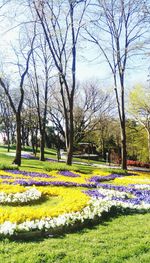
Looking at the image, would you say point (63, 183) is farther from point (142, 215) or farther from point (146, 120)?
point (146, 120)

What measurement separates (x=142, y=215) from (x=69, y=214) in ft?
7.49

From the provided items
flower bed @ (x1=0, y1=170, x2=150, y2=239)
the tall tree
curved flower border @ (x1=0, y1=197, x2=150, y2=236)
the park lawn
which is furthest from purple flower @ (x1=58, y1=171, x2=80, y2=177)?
the tall tree

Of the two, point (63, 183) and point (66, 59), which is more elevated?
point (66, 59)

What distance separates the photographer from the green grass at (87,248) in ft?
18.0

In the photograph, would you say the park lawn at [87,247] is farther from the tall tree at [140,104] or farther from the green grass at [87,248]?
the tall tree at [140,104]

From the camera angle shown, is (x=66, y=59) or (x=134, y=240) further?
(x=66, y=59)

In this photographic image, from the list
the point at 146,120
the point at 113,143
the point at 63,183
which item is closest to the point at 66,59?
the point at 63,183

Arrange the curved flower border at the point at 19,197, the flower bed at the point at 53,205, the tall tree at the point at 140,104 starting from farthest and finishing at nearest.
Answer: the tall tree at the point at 140,104 → the curved flower border at the point at 19,197 → the flower bed at the point at 53,205

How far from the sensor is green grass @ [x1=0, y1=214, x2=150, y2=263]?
18.0 ft

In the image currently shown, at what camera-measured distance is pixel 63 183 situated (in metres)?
14.7

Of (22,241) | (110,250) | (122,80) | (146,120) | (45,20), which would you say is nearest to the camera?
(110,250)

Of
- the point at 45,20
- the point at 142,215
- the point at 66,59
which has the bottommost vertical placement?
the point at 142,215

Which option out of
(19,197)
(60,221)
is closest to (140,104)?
(19,197)

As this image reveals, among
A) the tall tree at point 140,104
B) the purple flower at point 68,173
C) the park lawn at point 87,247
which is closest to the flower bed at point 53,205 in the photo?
the park lawn at point 87,247
